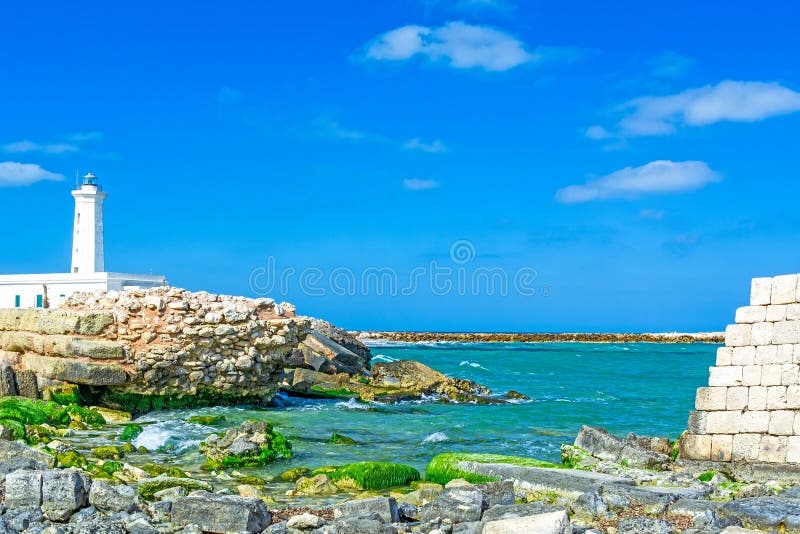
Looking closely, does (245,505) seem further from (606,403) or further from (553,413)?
(606,403)

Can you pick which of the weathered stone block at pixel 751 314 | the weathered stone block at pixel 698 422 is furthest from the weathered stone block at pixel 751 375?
the weathered stone block at pixel 698 422

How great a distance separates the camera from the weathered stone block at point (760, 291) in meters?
10.6

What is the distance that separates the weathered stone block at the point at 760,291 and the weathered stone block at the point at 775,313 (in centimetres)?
10

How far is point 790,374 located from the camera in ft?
33.6

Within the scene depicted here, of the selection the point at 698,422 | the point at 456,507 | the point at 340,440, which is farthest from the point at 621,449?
the point at 340,440

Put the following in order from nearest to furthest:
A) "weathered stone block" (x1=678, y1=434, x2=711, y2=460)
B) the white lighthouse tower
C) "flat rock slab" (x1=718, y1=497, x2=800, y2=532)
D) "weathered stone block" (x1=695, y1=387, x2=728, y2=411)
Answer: "flat rock slab" (x1=718, y1=497, x2=800, y2=532)
"weathered stone block" (x1=695, y1=387, x2=728, y2=411)
"weathered stone block" (x1=678, y1=434, x2=711, y2=460)
the white lighthouse tower

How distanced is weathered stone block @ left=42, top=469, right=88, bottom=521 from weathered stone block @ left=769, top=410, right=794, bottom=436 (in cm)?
812

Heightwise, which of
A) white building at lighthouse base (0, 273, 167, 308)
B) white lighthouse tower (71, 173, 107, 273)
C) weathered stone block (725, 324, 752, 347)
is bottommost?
weathered stone block (725, 324, 752, 347)

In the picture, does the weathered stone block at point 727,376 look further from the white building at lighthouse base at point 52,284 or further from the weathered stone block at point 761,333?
the white building at lighthouse base at point 52,284

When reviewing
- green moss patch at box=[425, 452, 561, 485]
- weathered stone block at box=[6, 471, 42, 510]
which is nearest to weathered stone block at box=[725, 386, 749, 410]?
green moss patch at box=[425, 452, 561, 485]

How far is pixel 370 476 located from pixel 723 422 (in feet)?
15.4

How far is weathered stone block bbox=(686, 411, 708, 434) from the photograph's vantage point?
36.0ft

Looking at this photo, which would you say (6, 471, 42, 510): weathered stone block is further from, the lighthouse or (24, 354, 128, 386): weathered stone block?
the lighthouse

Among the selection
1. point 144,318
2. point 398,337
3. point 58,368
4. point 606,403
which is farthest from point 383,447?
point 398,337
